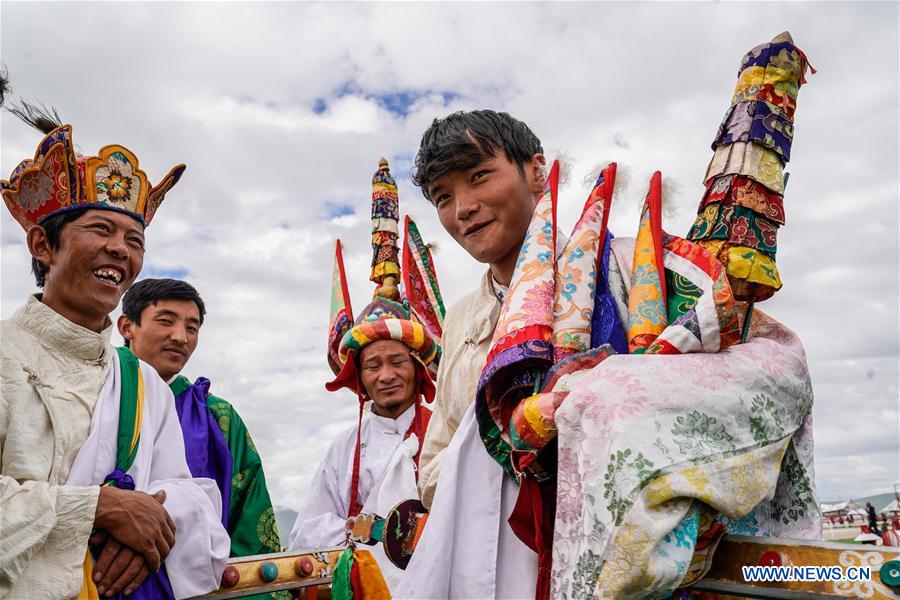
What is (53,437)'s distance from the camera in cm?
232

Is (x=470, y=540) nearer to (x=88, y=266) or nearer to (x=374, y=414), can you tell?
(x=88, y=266)

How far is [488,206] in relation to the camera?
2.18 m

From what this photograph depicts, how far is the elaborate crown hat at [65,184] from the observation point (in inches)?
104

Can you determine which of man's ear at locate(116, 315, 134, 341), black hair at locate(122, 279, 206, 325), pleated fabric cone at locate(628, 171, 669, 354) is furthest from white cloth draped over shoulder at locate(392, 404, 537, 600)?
man's ear at locate(116, 315, 134, 341)

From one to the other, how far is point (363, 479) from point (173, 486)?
2022 millimetres

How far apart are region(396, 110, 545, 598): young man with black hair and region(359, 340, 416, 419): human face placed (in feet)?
6.24

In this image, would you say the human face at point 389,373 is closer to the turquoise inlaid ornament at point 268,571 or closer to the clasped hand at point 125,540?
the turquoise inlaid ornament at point 268,571

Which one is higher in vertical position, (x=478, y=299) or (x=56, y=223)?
(x=56, y=223)

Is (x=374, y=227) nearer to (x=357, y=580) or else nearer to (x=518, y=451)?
(x=357, y=580)

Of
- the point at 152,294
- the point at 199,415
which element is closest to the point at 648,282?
the point at 199,415

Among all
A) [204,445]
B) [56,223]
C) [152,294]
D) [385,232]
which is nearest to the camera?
[56,223]

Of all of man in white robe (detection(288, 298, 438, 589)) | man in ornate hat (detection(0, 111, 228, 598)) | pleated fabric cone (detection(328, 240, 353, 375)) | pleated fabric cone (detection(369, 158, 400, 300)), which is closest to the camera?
man in ornate hat (detection(0, 111, 228, 598))

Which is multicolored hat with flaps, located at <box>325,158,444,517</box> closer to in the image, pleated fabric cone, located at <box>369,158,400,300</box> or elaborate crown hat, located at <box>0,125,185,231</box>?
pleated fabric cone, located at <box>369,158,400,300</box>

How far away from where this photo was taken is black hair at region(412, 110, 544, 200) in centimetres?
219
